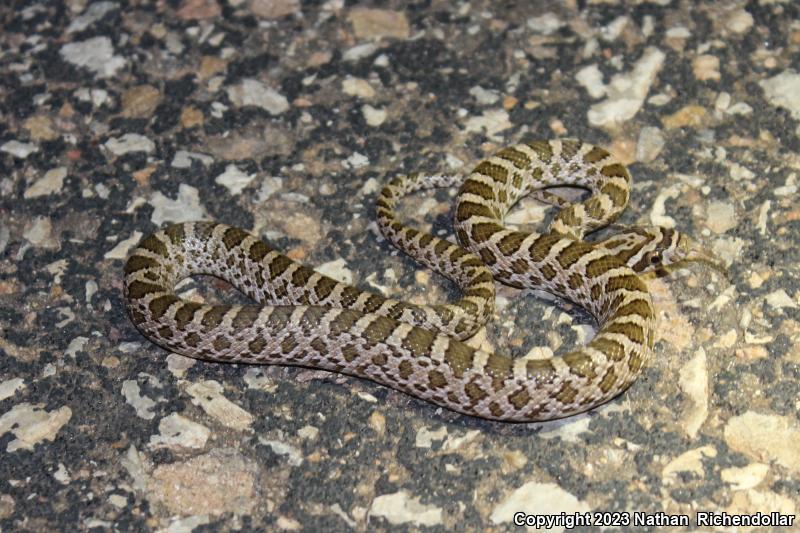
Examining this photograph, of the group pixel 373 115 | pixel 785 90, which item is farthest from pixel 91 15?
pixel 785 90

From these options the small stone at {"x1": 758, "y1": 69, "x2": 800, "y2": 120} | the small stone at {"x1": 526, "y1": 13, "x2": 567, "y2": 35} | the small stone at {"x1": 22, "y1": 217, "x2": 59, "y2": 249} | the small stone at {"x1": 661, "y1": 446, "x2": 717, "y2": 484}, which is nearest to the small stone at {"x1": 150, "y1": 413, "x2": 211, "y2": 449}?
the small stone at {"x1": 22, "y1": 217, "x2": 59, "y2": 249}

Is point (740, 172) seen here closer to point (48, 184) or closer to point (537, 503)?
point (537, 503)

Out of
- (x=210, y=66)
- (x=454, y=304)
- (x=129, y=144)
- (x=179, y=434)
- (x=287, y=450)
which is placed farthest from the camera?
(x=210, y=66)

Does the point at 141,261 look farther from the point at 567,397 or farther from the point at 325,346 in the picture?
the point at 567,397

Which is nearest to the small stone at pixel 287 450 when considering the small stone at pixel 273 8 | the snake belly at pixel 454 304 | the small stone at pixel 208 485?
the small stone at pixel 208 485

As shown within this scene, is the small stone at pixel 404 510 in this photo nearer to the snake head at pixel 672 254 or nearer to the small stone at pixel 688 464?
the small stone at pixel 688 464
